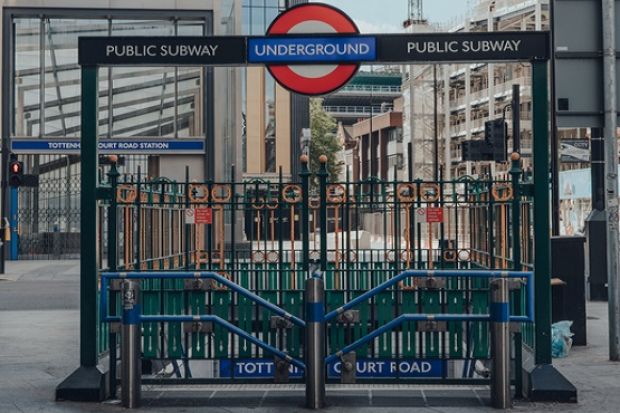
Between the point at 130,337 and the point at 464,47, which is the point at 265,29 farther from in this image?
the point at 130,337

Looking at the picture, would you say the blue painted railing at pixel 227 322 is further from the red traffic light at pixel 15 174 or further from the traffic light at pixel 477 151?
the red traffic light at pixel 15 174

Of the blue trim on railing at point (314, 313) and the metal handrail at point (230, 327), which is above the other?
the blue trim on railing at point (314, 313)

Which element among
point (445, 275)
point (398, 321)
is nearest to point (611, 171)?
point (445, 275)

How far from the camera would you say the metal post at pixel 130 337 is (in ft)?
26.0

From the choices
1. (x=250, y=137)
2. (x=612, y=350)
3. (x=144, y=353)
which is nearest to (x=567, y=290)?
(x=612, y=350)

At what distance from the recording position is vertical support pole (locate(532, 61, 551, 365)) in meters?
8.45

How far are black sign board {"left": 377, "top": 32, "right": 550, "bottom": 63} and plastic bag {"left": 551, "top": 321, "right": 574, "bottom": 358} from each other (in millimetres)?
3881

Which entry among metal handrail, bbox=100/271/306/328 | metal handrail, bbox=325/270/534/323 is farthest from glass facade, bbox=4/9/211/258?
metal handrail, bbox=325/270/534/323

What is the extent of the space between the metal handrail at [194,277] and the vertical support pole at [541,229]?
2.22 meters

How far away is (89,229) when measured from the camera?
8594 millimetres

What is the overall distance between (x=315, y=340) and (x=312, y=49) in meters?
2.77

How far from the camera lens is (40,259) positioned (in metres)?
33.7

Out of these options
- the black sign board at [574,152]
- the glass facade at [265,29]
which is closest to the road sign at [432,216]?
the black sign board at [574,152]

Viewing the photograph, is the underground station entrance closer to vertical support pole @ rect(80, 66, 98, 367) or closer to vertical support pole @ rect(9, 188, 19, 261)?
vertical support pole @ rect(80, 66, 98, 367)
